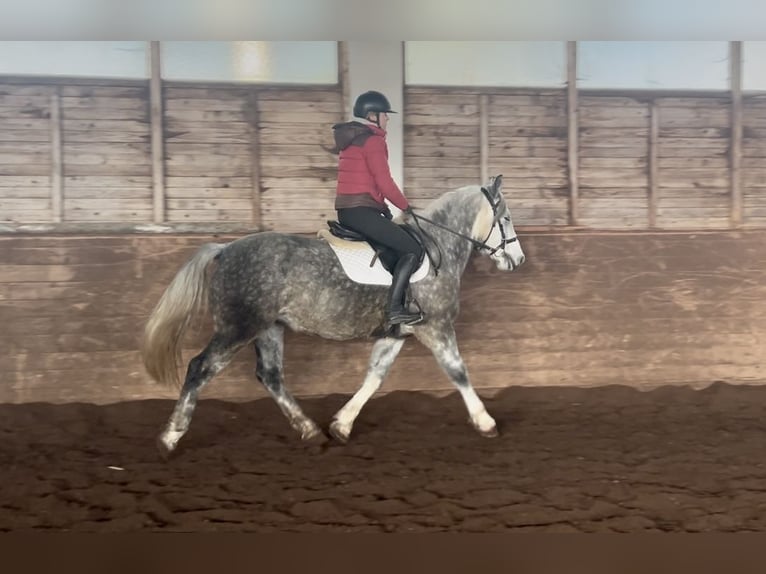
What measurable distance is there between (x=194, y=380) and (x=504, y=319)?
1.16m

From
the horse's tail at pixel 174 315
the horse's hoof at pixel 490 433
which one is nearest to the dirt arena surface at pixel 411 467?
the horse's hoof at pixel 490 433

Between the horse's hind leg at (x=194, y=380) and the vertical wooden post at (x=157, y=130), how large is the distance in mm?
556

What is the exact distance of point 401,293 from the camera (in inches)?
89.8

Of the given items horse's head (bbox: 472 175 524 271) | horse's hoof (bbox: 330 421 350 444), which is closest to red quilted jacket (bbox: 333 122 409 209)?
horse's head (bbox: 472 175 524 271)

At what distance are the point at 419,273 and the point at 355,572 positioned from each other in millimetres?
1048

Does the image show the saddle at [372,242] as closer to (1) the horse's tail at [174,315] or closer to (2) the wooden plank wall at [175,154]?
(2) the wooden plank wall at [175,154]

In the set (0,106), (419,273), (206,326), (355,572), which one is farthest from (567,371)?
(0,106)

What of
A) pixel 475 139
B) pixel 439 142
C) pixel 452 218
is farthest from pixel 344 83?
pixel 452 218

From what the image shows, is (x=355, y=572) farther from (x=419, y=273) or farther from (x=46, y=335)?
(x=46, y=335)

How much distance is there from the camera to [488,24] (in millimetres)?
2461

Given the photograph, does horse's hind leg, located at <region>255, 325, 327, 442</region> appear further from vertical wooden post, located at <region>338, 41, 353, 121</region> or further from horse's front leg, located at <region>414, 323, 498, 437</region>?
vertical wooden post, located at <region>338, 41, 353, 121</region>

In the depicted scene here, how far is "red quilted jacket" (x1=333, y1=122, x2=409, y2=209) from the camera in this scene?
2295 millimetres

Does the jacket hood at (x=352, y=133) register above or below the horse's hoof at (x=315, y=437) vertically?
above

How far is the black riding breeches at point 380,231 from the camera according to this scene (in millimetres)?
2285
